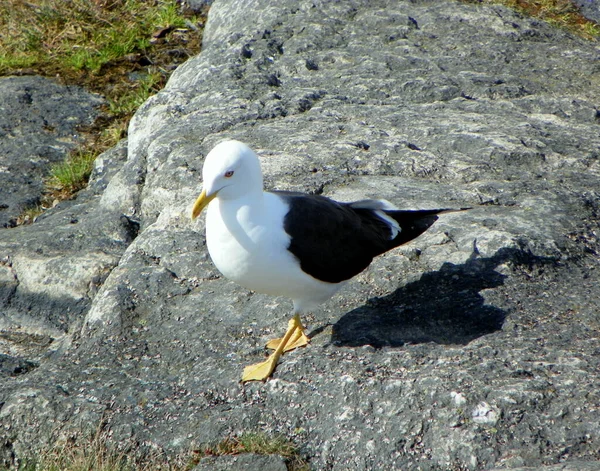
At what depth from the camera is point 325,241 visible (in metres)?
3.49

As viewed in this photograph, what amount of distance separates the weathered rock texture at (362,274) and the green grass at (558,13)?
3.83 feet

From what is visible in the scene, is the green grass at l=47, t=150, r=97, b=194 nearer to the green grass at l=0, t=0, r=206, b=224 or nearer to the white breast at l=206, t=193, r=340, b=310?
the green grass at l=0, t=0, r=206, b=224

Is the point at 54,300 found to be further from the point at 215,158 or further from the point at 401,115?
the point at 401,115

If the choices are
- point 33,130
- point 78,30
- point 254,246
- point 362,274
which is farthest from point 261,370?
point 78,30

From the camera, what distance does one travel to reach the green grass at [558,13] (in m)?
7.35

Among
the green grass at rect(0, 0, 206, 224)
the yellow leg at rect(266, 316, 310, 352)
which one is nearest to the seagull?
the yellow leg at rect(266, 316, 310, 352)

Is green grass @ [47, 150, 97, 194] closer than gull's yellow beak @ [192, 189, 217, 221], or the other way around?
gull's yellow beak @ [192, 189, 217, 221]

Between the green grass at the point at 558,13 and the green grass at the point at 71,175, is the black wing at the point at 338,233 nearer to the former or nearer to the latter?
the green grass at the point at 71,175

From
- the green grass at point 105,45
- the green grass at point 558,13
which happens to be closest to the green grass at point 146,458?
the green grass at point 105,45

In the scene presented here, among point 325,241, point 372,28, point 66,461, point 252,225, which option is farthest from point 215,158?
point 372,28

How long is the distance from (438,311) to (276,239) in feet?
2.72

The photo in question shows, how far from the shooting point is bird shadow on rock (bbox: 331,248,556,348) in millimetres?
3422

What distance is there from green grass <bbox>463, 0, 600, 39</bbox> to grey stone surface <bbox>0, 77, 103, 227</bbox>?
3.74 m

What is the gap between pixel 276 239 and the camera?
3.29m
